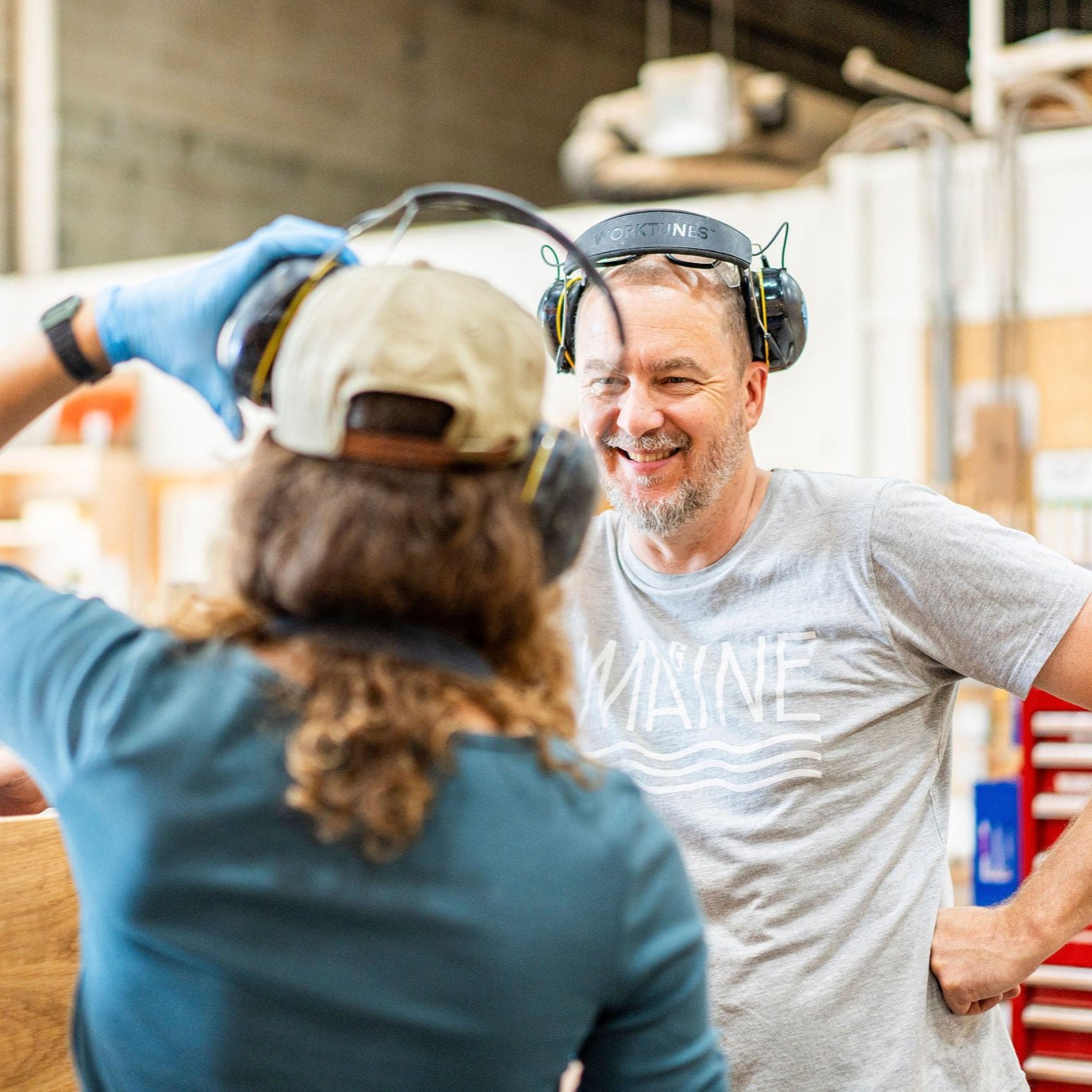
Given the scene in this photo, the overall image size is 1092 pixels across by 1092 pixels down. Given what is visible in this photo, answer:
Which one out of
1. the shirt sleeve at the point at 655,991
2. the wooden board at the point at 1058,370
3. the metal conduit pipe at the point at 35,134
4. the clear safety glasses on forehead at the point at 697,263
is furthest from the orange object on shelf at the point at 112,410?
the shirt sleeve at the point at 655,991

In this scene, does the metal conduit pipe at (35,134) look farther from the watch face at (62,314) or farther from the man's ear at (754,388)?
the watch face at (62,314)

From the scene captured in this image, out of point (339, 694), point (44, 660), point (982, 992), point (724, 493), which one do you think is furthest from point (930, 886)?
A: point (44, 660)

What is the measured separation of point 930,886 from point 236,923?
0.98 metres

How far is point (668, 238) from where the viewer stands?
167cm

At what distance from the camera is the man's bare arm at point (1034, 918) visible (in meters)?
1.52

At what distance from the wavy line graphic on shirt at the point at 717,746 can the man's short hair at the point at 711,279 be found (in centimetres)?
50

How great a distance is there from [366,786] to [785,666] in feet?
2.75

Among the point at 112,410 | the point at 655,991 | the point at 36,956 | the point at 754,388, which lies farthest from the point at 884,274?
the point at 655,991

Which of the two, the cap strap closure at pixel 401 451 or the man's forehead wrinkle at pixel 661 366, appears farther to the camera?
the man's forehead wrinkle at pixel 661 366

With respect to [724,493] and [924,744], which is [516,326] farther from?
[924,744]

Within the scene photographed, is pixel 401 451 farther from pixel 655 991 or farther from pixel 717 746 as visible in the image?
pixel 717 746

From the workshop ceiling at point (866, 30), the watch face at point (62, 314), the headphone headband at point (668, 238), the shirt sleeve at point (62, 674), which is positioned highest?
the workshop ceiling at point (866, 30)

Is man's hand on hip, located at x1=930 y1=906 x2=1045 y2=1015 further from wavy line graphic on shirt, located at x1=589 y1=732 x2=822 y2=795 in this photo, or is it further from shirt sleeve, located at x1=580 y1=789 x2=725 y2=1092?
shirt sleeve, located at x1=580 y1=789 x2=725 y2=1092

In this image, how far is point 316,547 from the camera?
2.87ft
